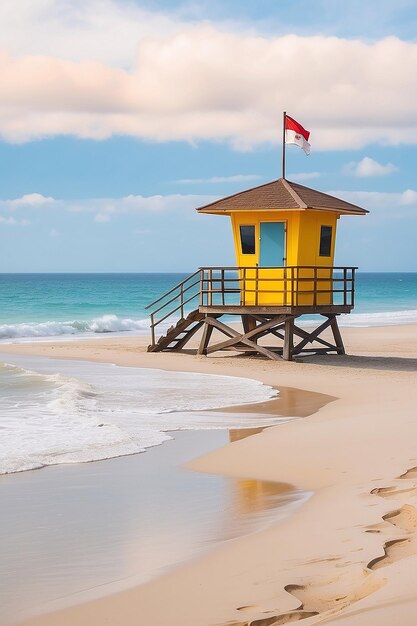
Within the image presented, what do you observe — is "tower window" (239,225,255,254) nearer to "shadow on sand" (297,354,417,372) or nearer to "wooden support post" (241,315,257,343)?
"wooden support post" (241,315,257,343)

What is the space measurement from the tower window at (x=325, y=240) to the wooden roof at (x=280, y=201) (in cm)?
60

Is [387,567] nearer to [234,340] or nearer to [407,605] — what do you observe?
[407,605]

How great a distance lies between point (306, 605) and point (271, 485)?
11.9 feet

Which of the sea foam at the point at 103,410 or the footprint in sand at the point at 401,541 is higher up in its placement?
the footprint in sand at the point at 401,541

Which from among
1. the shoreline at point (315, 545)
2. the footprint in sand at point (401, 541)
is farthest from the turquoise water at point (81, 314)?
the footprint in sand at point (401, 541)

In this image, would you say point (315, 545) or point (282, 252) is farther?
point (282, 252)

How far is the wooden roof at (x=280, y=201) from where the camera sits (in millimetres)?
21219

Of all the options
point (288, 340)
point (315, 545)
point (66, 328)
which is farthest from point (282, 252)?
point (66, 328)

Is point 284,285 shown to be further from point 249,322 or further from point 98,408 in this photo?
point 98,408

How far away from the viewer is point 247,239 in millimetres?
22094

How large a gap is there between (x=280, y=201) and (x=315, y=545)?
1569cm

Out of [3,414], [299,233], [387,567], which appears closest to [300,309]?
[299,233]

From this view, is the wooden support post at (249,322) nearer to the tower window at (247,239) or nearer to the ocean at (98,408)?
the tower window at (247,239)

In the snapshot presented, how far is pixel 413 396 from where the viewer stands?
597 inches
